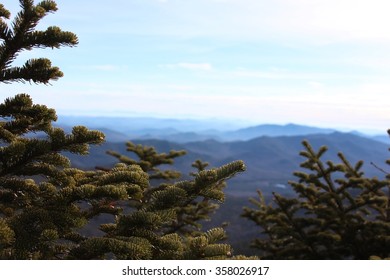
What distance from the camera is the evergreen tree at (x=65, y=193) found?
337 centimetres

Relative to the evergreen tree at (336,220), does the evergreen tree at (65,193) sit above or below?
above

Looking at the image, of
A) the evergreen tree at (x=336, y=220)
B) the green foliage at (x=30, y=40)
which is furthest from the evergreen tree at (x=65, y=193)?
the evergreen tree at (x=336, y=220)

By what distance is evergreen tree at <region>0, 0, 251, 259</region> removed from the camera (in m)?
3.37

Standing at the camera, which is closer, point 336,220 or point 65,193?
point 65,193

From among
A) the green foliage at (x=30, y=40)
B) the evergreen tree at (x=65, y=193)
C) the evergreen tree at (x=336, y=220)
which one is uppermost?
the green foliage at (x=30, y=40)

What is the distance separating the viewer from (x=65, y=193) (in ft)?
12.3

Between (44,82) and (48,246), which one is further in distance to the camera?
(44,82)

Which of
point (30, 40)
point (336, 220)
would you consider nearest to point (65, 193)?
point (30, 40)

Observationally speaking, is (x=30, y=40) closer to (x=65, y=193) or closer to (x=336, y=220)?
(x=65, y=193)

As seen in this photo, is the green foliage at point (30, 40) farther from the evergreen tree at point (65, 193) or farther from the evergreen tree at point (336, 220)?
the evergreen tree at point (336, 220)
